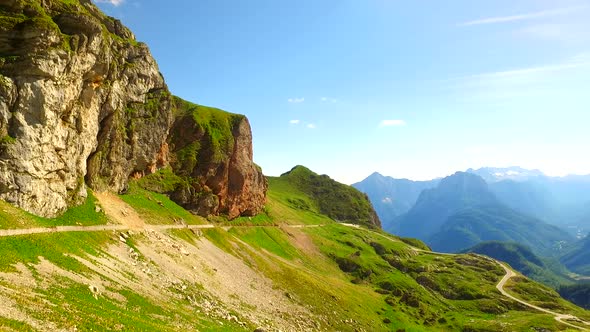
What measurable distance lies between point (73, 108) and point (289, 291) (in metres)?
65.7

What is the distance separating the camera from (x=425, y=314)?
490 ft

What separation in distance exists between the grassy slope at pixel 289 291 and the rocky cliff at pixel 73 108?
10.3 metres

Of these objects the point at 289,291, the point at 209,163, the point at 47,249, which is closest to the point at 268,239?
the point at 209,163

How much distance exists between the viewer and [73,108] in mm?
74500

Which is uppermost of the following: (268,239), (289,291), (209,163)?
(209,163)

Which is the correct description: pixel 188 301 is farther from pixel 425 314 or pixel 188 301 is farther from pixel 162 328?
pixel 425 314

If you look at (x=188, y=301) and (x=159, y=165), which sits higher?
(x=159, y=165)

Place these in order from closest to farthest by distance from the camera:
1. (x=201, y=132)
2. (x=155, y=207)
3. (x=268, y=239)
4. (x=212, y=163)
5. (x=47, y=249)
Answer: (x=47, y=249), (x=155, y=207), (x=212, y=163), (x=201, y=132), (x=268, y=239)

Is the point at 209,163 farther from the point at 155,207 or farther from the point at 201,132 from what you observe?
the point at 155,207

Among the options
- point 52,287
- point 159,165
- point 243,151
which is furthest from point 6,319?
point 243,151

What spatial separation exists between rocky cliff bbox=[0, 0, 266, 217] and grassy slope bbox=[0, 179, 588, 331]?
10.3 meters

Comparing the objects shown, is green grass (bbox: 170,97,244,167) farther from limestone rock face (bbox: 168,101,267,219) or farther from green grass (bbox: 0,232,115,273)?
green grass (bbox: 0,232,115,273)

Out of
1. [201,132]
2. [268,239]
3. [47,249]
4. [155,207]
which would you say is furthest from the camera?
[268,239]

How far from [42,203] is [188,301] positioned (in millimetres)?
31525
